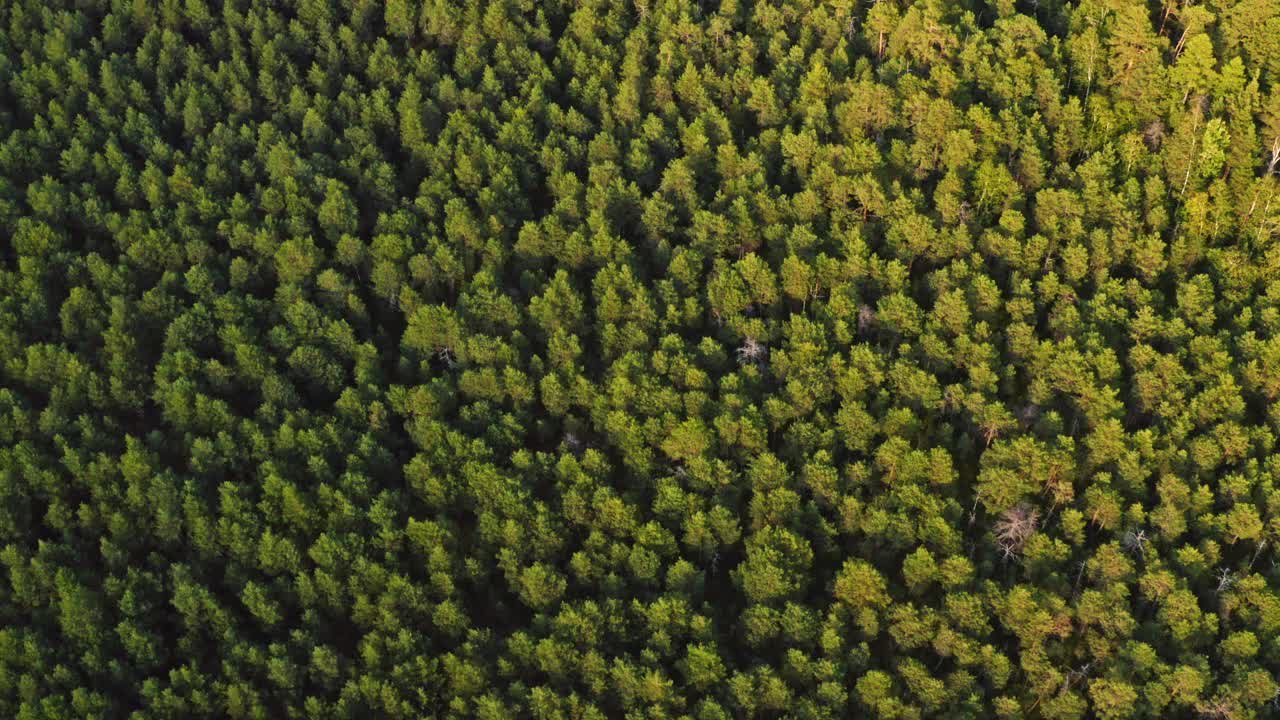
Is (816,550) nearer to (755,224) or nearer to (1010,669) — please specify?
(1010,669)

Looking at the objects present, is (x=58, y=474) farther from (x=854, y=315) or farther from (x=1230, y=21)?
(x=1230, y=21)

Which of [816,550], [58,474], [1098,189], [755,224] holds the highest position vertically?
[1098,189]

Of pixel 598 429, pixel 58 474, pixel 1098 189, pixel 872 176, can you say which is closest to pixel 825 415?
pixel 598 429

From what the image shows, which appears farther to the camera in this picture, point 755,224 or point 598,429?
point 755,224

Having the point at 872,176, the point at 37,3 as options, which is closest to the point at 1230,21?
the point at 872,176

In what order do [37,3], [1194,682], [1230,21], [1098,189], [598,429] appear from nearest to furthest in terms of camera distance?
1. [1194,682]
2. [598,429]
3. [1098,189]
4. [1230,21]
5. [37,3]

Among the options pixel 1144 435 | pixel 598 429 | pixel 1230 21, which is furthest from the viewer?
pixel 1230 21

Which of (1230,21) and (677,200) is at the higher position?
(1230,21)
